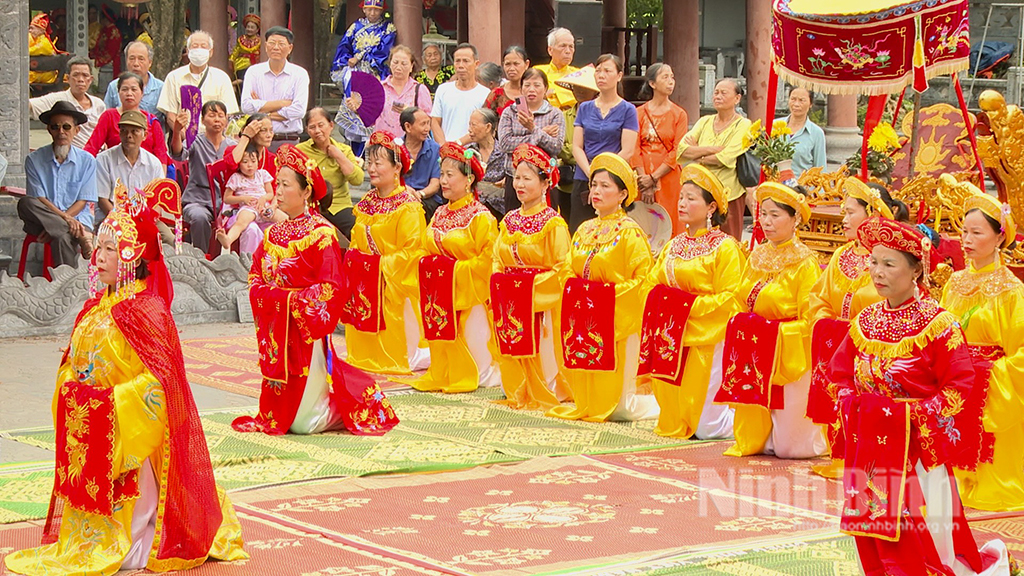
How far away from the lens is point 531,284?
8.59 m

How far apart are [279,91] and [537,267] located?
4791 mm

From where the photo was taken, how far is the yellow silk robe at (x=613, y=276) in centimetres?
820

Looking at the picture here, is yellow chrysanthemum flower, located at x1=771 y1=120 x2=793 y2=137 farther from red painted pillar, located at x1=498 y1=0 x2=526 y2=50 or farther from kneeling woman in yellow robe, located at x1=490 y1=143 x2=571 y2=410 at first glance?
red painted pillar, located at x1=498 y1=0 x2=526 y2=50

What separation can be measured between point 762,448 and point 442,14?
20.1 meters

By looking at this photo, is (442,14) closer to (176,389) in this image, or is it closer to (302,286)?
(302,286)

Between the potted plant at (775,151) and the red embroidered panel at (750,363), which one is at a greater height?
the potted plant at (775,151)

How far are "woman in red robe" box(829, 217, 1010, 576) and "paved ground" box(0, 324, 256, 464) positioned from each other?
3919 mm

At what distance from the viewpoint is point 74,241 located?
1120 centimetres

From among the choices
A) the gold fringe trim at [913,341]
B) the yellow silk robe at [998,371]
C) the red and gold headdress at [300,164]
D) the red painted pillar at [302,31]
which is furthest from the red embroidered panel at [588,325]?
the red painted pillar at [302,31]

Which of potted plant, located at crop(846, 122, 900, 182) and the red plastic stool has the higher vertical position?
potted plant, located at crop(846, 122, 900, 182)

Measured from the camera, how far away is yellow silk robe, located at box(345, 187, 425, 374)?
31.6ft

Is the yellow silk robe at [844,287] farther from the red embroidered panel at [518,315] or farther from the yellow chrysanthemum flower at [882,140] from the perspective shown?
the yellow chrysanthemum flower at [882,140]

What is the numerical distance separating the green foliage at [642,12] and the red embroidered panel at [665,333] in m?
15.7

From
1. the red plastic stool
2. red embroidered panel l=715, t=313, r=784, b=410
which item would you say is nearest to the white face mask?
the red plastic stool
